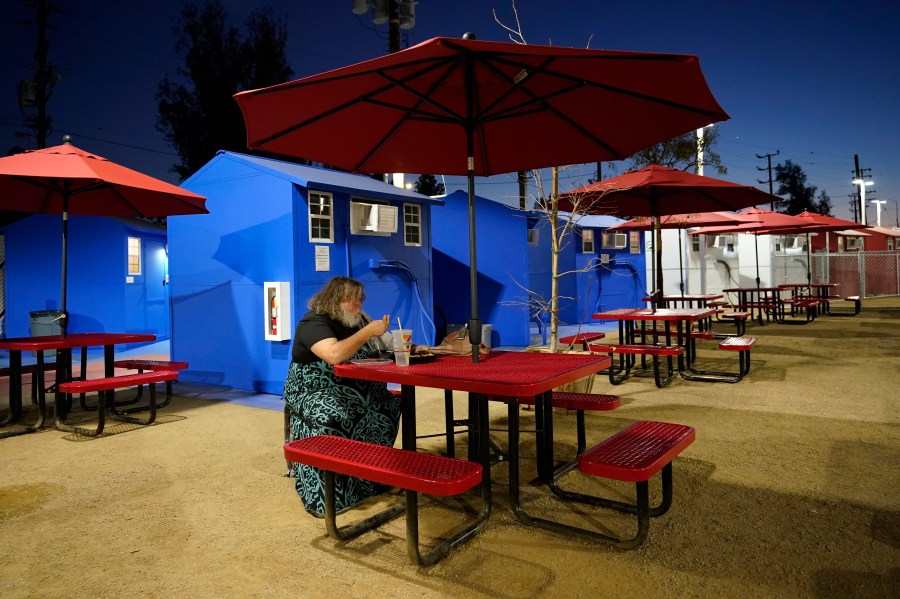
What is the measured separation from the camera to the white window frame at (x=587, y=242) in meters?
16.3

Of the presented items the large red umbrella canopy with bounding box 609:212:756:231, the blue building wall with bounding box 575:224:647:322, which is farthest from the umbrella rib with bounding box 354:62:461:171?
the blue building wall with bounding box 575:224:647:322

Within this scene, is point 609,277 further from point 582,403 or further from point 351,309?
point 351,309

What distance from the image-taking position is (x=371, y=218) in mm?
7898

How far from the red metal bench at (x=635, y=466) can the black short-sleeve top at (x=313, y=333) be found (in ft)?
4.71

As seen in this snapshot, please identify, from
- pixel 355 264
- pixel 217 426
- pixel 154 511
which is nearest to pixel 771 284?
pixel 355 264

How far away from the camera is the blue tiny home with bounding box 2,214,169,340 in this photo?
11961 mm

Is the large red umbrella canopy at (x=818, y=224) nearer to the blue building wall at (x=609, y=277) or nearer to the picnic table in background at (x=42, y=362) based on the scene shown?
the blue building wall at (x=609, y=277)

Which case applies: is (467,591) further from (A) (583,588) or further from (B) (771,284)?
(B) (771,284)

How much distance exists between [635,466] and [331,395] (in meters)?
1.73

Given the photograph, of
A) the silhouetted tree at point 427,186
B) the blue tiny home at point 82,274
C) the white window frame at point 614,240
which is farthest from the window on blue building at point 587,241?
the silhouetted tree at point 427,186

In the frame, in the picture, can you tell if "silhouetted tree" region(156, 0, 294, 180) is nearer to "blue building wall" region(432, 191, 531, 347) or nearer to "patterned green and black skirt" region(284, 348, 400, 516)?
"blue building wall" region(432, 191, 531, 347)

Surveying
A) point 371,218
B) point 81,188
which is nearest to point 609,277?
point 371,218

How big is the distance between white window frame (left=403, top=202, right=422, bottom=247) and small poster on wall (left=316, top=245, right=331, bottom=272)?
1.57m

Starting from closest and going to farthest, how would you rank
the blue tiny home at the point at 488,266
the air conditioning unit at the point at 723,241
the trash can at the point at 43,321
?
the blue tiny home at the point at 488,266
the trash can at the point at 43,321
the air conditioning unit at the point at 723,241
